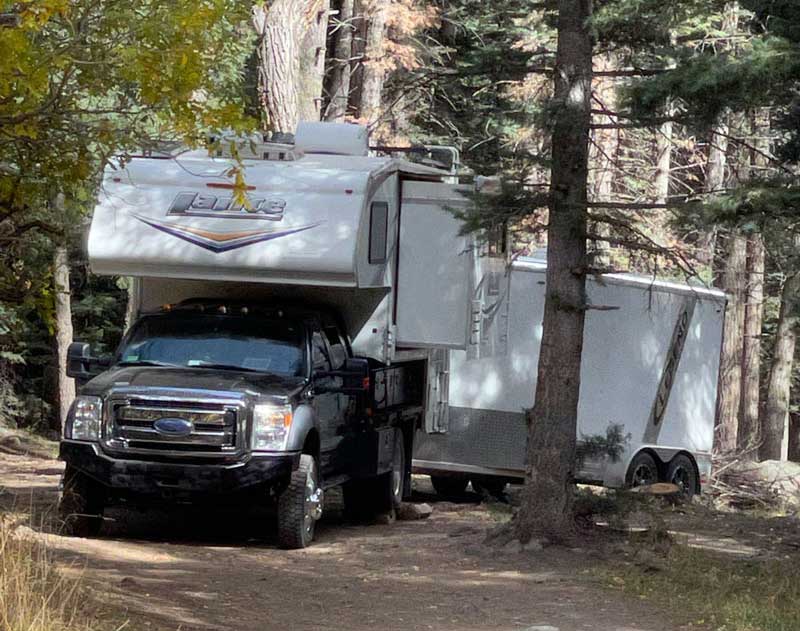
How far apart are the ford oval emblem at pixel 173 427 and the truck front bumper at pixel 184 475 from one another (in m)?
0.25

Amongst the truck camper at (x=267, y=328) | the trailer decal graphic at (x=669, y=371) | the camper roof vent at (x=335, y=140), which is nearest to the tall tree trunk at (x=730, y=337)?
the trailer decal graphic at (x=669, y=371)

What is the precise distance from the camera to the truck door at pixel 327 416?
39.6ft

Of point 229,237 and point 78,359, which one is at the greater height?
point 229,237

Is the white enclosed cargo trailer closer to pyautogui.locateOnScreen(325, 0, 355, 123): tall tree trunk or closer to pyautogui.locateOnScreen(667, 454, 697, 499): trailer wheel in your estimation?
pyautogui.locateOnScreen(667, 454, 697, 499): trailer wheel

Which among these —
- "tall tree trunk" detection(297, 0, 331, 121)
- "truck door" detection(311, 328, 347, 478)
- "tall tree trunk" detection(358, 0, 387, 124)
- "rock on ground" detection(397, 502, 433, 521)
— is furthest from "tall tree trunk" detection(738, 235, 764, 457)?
→ "truck door" detection(311, 328, 347, 478)

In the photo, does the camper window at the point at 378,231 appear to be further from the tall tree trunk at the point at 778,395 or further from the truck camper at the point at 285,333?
the tall tree trunk at the point at 778,395

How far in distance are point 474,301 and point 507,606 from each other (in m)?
4.91

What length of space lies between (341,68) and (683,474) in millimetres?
12697

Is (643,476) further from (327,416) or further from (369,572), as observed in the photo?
(369,572)

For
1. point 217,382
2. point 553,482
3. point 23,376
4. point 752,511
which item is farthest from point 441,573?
point 23,376

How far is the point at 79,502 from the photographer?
37.5 feet

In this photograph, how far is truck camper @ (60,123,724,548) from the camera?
11.1 m

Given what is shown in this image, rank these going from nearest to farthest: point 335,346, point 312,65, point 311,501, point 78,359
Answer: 1. point 311,501
2. point 78,359
3. point 335,346
4. point 312,65

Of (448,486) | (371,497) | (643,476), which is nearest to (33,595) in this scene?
(371,497)
